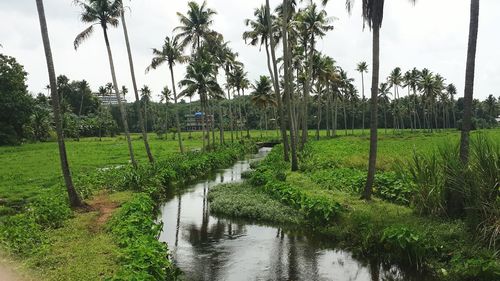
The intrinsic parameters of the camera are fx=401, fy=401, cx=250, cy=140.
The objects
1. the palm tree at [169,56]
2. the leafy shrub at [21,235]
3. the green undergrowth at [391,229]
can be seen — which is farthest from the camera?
the palm tree at [169,56]

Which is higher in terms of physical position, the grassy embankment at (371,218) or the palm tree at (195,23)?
the palm tree at (195,23)

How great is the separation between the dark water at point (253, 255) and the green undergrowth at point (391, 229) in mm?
558

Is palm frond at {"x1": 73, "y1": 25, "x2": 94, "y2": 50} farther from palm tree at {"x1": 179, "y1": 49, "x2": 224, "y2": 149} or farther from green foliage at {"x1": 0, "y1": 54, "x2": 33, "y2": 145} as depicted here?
green foliage at {"x1": 0, "y1": 54, "x2": 33, "y2": 145}

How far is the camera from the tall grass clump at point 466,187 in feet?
32.7

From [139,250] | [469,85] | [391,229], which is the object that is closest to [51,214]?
[139,250]

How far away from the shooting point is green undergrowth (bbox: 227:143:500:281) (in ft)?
31.4

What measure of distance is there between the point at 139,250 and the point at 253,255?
4.07 m

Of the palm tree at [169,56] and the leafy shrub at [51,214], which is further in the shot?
the palm tree at [169,56]

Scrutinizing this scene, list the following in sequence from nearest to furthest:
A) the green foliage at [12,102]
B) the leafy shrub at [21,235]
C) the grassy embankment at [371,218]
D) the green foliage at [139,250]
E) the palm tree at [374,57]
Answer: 1. the green foliage at [139,250]
2. the grassy embankment at [371,218]
3. the leafy shrub at [21,235]
4. the palm tree at [374,57]
5. the green foliage at [12,102]

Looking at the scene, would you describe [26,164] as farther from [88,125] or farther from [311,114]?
[311,114]

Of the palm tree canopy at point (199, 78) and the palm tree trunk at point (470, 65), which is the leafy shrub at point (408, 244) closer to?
the palm tree trunk at point (470, 65)

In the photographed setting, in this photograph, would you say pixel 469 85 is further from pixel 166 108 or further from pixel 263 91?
pixel 166 108

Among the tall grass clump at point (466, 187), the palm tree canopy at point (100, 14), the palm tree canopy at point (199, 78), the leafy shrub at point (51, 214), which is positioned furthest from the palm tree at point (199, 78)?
the tall grass clump at point (466, 187)

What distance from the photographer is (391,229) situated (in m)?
11.1
